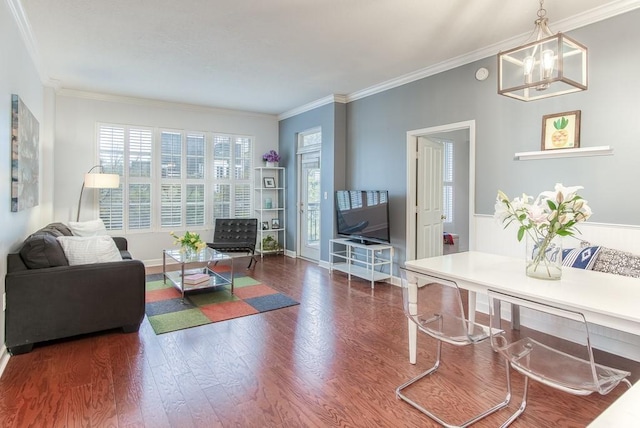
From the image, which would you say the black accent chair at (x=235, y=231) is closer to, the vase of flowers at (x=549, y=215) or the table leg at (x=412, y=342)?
the table leg at (x=412, y=342)

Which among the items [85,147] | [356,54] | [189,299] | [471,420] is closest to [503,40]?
[356,54]

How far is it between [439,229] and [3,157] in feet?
15.7

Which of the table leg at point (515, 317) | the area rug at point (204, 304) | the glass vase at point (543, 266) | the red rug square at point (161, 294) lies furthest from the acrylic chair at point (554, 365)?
the red rug square at point (161, 294)

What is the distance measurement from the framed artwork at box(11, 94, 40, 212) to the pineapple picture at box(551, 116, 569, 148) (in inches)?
Result: 178

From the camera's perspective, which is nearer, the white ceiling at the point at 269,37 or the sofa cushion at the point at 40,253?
the sofa cushion at the point at 40,253

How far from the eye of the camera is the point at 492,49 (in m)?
3.67

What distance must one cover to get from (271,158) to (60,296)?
4.54 metres

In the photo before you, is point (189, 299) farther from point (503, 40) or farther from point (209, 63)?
point (503, 40)

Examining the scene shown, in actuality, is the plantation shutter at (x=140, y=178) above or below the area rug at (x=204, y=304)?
above

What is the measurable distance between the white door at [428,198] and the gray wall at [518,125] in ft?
0.71

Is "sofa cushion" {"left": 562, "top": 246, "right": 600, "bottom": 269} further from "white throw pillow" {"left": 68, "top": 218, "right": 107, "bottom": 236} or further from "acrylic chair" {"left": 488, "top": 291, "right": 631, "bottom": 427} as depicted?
"white throw pillow" {"left": 68, "top": 218, "right": 107, "bottom": 236}

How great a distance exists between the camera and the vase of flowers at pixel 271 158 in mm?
6895

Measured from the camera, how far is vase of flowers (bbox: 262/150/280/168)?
689 cm

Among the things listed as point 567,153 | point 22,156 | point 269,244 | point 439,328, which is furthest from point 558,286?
point 269,244
